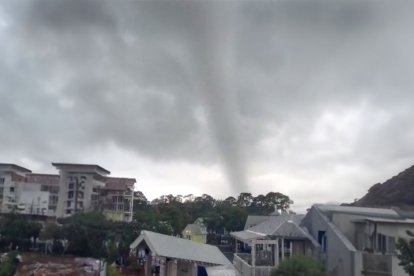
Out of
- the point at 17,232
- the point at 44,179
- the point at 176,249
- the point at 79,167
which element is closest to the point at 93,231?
the point at 17,232

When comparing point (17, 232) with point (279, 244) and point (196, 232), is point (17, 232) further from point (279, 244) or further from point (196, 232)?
point (279, 244)

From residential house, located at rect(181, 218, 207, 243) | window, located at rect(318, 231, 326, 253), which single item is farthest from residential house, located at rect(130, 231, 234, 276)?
residential house, located at rect(181, 218, 207, 243)

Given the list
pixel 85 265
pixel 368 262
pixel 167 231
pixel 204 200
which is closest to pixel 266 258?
pixel 368 262

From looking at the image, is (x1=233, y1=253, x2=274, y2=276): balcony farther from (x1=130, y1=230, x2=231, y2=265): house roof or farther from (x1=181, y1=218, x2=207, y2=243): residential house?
(x1=181, y1=218, x2=207, y2=243): residential house

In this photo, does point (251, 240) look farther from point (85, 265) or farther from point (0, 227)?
point (0, 227)

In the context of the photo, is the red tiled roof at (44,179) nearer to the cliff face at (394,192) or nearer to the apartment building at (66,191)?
the apartment building at (66,191)

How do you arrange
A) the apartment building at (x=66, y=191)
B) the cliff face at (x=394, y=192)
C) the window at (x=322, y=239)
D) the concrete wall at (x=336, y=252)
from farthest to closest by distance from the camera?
the apartment building at (x=66, y=191), the cliff face at (x=394, y=192), the window at (x=322, y=239), the concrete wall at (x=336, y=252)

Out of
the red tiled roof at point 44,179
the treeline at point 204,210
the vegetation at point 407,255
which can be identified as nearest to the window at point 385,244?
the vegetation at point 407,255
